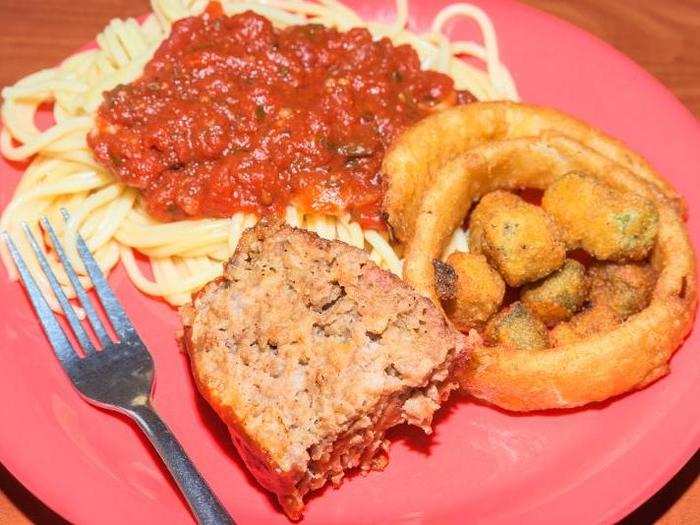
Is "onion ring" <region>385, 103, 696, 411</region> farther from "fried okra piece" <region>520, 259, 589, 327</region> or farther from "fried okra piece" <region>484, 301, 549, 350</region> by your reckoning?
"fried okra piece" <region>520, 259, 589, 327</region>

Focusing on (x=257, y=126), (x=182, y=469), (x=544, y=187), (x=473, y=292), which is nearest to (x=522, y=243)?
(x=473, y=292)

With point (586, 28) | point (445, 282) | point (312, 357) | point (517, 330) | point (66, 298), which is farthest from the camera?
point (586, 28)

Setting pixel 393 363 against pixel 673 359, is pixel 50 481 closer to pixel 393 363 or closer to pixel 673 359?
pixel 393 363

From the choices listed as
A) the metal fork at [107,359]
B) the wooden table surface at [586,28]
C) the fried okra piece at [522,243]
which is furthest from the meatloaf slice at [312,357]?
the wooden table surface at [586,28]

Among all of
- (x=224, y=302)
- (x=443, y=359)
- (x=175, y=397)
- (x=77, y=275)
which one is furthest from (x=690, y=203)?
(x=77, y=275)

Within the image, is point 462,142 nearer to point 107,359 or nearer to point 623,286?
point 623,286

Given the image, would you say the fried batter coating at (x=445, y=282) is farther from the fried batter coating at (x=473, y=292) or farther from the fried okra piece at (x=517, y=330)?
the fried okra piece at (x=517, y=330)

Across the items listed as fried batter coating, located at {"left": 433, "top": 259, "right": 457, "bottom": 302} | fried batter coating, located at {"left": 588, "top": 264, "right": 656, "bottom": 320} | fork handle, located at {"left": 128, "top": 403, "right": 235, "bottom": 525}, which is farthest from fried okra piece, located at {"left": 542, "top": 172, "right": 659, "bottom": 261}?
fork handle, located at {"left": 128, "top": 403, "right": 235, "bottom": 525}
